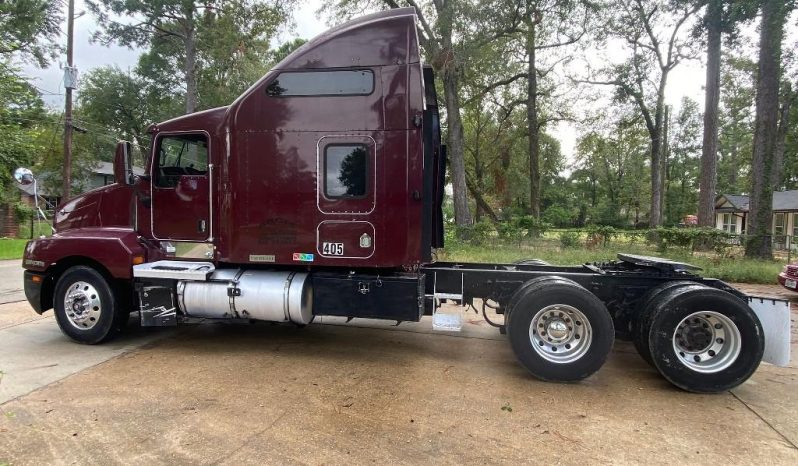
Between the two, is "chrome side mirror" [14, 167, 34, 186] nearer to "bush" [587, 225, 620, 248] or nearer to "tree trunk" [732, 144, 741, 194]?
"bush" [587, 225, 620, 248]

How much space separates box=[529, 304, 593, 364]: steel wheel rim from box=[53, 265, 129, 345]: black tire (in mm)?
4906

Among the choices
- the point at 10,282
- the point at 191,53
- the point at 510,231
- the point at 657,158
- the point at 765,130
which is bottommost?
the point at 10,282

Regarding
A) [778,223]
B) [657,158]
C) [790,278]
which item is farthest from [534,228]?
[778,223]

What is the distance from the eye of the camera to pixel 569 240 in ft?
52.3

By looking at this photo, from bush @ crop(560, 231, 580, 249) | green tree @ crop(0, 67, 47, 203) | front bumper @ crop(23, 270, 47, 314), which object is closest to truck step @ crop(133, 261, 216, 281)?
front bumper @ crop(23, 270, 47, 314)

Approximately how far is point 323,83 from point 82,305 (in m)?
3.96

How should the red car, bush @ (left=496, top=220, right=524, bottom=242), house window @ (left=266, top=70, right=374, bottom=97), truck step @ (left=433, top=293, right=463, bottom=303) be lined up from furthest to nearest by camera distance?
1. bush @ (left=496, top=220, right=524, bottom=242)
2. the red car
3. truck step @ (left=433, top=293, right=463, bottom=303)
4. house window @ (left=266, top=70, right=374, bottom=97)

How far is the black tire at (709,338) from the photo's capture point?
4.28 meters

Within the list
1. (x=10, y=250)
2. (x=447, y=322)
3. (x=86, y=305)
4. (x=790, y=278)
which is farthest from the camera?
(x=10, y=250)

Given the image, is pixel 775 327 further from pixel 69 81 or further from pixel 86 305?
pixel 69 81

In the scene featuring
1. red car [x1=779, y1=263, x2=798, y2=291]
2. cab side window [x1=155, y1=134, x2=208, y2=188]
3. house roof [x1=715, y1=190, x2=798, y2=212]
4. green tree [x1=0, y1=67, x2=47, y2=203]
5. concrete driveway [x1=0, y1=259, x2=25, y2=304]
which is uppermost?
green tree [x1=0, y1=67, x2=47, y2=203]

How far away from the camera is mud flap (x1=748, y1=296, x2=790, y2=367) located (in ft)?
14.2

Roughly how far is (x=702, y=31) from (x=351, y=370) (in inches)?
762

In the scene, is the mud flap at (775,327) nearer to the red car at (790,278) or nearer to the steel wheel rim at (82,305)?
the red car at (790,278)
